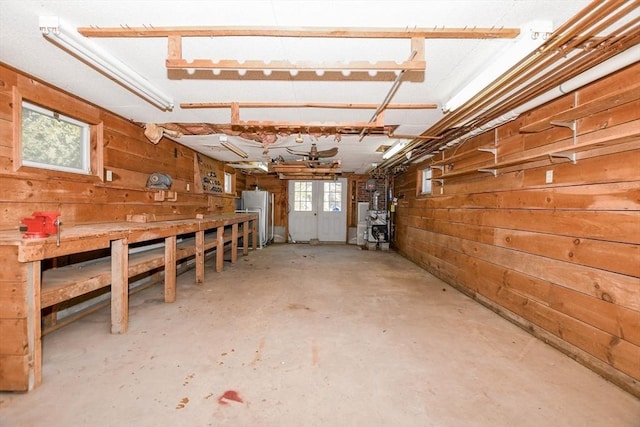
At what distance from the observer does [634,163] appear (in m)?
1.73

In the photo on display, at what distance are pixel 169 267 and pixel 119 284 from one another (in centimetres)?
71

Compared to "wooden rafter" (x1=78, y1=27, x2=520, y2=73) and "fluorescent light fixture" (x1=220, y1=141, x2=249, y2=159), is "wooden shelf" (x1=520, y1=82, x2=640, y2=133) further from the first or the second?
"fluorescent light fixture" (x1=220, y1=141, x2=249, y2=159)

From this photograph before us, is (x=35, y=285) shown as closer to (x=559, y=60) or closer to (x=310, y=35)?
(x=310, y=35)

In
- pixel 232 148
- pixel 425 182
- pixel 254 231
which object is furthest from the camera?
pixel 254 231

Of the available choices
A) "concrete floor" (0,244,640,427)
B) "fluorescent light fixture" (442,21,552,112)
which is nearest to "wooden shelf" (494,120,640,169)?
"fluorescent light fixture" (442,21,552,112)

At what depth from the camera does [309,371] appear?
5.99ft

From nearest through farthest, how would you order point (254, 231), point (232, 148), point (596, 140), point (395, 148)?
1. point (596, 140)
2. point (395, 148)
3. point (232, 148)
4. point (254, 231)

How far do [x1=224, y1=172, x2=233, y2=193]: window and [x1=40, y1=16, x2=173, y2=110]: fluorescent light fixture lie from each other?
14.0 feet

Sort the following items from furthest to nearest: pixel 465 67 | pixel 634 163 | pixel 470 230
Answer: pixel 470 230 < pixel 465 67 < pixel 634 163

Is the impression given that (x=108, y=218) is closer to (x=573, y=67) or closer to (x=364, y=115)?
(x=364, y=115)

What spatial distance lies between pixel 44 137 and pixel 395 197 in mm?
6541

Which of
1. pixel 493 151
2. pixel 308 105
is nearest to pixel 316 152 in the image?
pixel 308 105

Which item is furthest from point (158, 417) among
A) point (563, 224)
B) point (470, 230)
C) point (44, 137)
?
point (470, 230)

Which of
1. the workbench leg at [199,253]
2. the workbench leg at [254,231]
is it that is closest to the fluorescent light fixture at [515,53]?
the workbench leg at [199,253]
